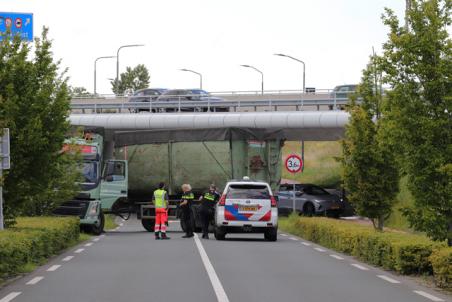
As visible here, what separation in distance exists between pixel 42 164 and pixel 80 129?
8.31 m

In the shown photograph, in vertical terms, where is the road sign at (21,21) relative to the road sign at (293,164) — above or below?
above

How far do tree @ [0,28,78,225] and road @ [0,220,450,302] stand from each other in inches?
69.3

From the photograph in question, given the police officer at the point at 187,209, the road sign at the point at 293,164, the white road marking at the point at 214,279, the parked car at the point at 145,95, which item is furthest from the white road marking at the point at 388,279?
the parked car at the point at 145,95

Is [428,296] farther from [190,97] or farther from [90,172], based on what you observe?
[190,97]

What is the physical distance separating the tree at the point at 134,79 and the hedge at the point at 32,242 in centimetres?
9363

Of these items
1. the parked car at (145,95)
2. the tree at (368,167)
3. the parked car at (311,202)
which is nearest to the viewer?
the tree at (368,167)

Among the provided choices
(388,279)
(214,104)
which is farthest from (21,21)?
(214,104)

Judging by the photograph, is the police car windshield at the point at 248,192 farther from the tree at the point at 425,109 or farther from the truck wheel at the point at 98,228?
the tree at the point at 425,109

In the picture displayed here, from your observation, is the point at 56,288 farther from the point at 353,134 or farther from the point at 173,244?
the point at 353,134

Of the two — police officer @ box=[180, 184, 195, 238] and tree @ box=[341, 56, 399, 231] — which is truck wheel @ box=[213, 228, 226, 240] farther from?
tree @ box=[341, 56, 399, 231]

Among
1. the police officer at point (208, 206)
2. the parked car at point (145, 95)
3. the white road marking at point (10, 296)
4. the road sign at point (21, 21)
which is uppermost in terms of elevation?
the parked car at point (145, 95)

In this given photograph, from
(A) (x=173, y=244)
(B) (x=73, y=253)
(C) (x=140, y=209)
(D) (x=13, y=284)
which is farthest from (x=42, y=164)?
(C) (x=140, y=209)

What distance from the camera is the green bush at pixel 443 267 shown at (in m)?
12.4

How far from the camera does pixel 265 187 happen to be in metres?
25.1
